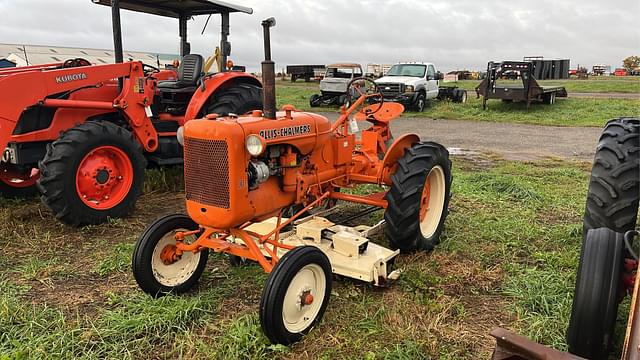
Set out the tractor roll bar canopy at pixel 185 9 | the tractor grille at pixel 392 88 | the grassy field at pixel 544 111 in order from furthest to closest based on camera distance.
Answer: the tractor grille at pixel 392 88 < the grassy field at pixel 544 111 < the tractor roll bar canopy at pixel 185 9

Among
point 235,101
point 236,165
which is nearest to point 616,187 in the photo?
point 236,165

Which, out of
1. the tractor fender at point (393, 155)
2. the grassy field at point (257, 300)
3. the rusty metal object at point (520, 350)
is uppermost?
the tractor fender at point (393, 155)

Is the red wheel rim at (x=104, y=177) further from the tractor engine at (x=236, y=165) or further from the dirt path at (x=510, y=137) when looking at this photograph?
the dirt path at (x=510, y=137)

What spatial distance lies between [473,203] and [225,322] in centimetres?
344

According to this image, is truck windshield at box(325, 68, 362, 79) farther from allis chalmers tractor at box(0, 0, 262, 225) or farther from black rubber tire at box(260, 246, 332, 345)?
black rubber tire at box(260, 246, 332, 345)

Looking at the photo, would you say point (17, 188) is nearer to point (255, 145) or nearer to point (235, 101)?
point (235, 101)

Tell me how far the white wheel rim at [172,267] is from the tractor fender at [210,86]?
8.62ft

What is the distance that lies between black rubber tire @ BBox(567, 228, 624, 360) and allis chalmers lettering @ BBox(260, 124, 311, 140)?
1874 mm

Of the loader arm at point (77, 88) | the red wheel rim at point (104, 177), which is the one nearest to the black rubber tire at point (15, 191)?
the loader arm at point (77, 88)

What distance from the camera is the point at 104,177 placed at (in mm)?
4961

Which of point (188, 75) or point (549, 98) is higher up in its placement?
point (188, 75)

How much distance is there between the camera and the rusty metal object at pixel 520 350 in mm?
1917

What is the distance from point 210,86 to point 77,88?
4.75 ft

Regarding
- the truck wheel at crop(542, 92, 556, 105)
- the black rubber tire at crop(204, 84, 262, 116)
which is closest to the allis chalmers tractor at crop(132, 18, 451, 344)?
the black rubber tire at crop(204, 84, 262, 116)
